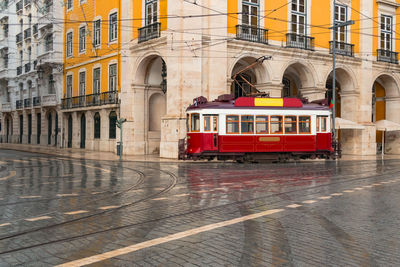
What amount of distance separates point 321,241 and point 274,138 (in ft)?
49.2

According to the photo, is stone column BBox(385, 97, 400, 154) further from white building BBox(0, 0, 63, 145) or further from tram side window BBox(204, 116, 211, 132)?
white building BBox(0, 0, 63, 145)

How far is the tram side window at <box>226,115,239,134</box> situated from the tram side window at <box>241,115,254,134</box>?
1.02 feet

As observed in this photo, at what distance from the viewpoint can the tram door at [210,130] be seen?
65.3ft

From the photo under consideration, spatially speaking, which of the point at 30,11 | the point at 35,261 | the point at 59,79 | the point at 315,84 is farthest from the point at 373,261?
the point at 30,11

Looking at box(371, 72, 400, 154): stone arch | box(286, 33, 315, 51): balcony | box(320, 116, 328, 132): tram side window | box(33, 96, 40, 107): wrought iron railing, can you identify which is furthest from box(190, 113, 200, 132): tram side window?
box(33, 96, 40, 107): wrought iron railing

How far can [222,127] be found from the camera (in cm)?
2002

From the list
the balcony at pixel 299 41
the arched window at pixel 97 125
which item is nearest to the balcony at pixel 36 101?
the arched window at pixel 97 125

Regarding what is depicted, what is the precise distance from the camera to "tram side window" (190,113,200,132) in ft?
65.8

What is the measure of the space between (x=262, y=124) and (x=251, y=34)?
8.49 m

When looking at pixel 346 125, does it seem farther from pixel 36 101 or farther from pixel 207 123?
pixel 36 101

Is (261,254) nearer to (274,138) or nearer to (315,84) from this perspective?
(274,138)

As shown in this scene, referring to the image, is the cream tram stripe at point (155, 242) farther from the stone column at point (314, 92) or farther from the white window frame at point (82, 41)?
the white window frame at point (82, 41)

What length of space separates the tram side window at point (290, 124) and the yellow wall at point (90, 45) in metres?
14.3

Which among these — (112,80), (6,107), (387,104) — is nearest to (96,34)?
(112,80)
